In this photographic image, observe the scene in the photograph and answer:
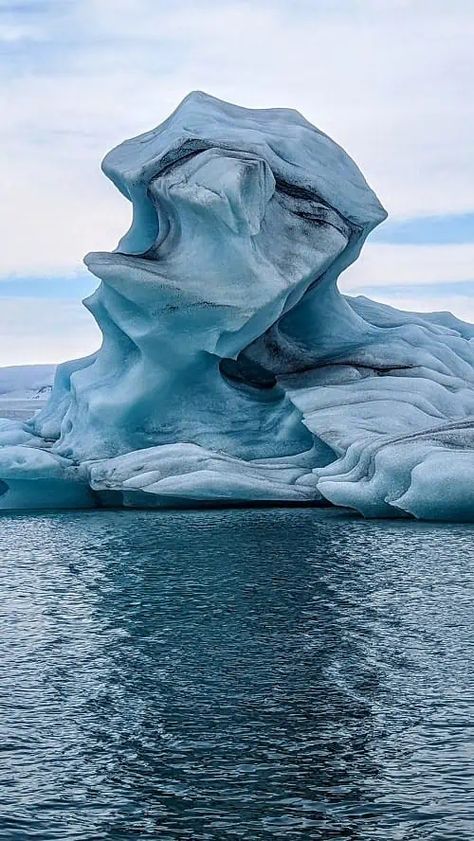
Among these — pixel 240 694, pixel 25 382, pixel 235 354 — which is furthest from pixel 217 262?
pixel 25 382

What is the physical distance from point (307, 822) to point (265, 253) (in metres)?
10.4

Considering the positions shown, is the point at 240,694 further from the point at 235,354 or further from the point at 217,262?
the point at 217,262

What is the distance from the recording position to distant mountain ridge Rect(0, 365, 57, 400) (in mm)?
35475

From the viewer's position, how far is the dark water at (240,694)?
384cm

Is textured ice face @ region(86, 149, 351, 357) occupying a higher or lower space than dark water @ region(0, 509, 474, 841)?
higher

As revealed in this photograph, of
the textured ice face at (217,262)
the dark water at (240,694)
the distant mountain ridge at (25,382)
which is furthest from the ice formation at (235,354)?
the distant mountain ridge at (25,382)

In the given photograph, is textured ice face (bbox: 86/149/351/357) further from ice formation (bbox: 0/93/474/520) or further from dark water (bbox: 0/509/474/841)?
dark water (bbox: 0/509/474/841)

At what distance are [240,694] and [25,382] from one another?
3449 centimetres

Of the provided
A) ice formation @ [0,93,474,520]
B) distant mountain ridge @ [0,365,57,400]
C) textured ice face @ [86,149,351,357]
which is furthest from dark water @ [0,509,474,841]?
distant mountain ridge @ [0,365,57,400]

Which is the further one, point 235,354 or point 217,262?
point 235,354

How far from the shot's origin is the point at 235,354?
13.5 m

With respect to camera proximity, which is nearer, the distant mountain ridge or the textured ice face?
the textured ice face

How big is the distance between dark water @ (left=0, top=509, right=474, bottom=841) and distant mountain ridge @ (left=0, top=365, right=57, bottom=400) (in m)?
25.8

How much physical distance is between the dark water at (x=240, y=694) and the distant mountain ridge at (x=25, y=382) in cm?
2577
